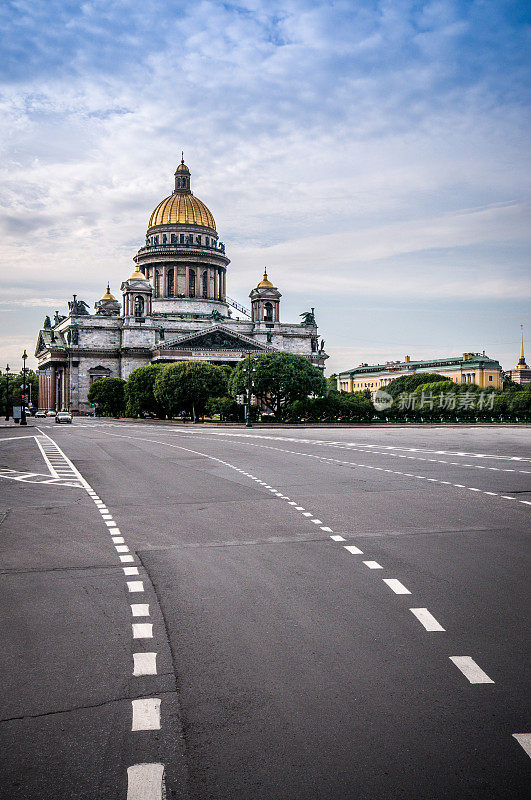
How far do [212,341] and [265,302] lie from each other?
1753 centimetres

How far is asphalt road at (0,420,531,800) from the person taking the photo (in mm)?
4383

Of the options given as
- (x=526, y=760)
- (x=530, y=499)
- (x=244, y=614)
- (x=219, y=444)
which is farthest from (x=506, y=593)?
(x=219, y=444)

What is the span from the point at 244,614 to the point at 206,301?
411 feet

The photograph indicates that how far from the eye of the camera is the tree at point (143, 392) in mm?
85188

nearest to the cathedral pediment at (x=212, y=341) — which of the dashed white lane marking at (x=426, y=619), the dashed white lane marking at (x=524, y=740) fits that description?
the dashed white lane marking at (x=426, y=619)

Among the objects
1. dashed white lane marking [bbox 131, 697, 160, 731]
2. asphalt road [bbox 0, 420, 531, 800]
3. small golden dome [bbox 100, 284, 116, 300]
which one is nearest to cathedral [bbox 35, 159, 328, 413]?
small golden dome [bbox 100, 284, 116, 300]

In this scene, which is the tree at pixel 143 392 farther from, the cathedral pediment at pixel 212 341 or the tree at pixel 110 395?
the cathedral pediment at pixel 212 341

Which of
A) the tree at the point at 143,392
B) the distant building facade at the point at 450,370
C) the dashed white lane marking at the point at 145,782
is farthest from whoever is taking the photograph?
the distant building facade at the point at 450,370

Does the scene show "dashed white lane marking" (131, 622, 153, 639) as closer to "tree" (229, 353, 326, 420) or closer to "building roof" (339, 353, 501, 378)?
"tree" (229, 353, 326, 420)

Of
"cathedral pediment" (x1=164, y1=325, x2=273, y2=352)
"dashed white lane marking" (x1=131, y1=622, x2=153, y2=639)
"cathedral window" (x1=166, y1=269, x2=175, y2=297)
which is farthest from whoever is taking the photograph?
"cathedral window" (x1=166, y1=269, x2=175, y2=297)

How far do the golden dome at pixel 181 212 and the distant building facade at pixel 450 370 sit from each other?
40.8 metres

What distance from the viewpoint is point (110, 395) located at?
10056cm

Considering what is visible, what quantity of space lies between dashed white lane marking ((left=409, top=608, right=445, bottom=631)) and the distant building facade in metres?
130

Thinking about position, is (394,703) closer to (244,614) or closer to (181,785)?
(181,785)
